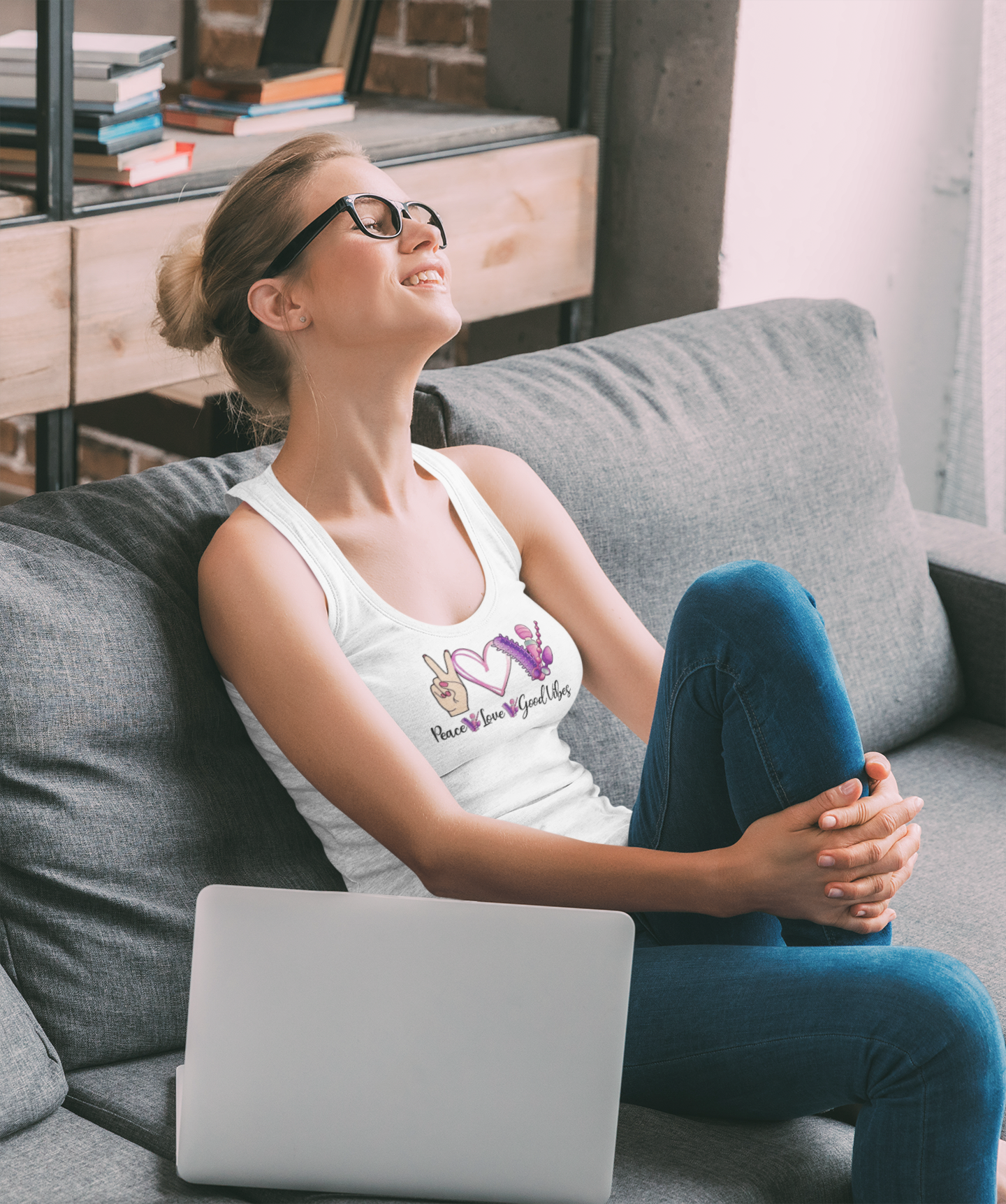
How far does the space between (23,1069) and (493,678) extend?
51cm

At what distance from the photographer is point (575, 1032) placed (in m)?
1.01

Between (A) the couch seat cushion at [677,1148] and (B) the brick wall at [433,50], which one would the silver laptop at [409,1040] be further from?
(B) the brick wall at [433,50]

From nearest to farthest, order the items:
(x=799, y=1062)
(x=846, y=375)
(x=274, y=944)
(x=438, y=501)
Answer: (x=274, y=944) < (x=799, y=1062) < (x=438, y=501) < (x=846, y=375)

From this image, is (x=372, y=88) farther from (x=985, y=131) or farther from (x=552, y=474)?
(x=552, y=474)

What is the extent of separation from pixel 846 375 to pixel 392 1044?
1286mm

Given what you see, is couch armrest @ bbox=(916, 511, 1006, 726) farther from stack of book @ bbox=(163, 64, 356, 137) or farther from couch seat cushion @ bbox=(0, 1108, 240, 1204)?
couch seat cushion @ bbox=(0, 1108, 240, 1204)

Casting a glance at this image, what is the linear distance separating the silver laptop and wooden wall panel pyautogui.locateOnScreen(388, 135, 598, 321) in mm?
1339

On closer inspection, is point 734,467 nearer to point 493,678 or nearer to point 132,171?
point 493,678

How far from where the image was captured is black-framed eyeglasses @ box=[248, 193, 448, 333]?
135cm

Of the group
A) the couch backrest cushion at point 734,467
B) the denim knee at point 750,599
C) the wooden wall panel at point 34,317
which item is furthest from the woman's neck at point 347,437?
the wooden wall panel at point 34,317

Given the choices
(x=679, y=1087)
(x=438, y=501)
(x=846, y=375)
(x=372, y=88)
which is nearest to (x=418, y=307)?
(x=438, y=501)

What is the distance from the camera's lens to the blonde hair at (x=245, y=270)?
1366mm

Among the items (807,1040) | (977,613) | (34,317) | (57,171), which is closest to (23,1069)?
(807,1040)

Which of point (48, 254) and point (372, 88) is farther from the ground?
point (372, 88)
